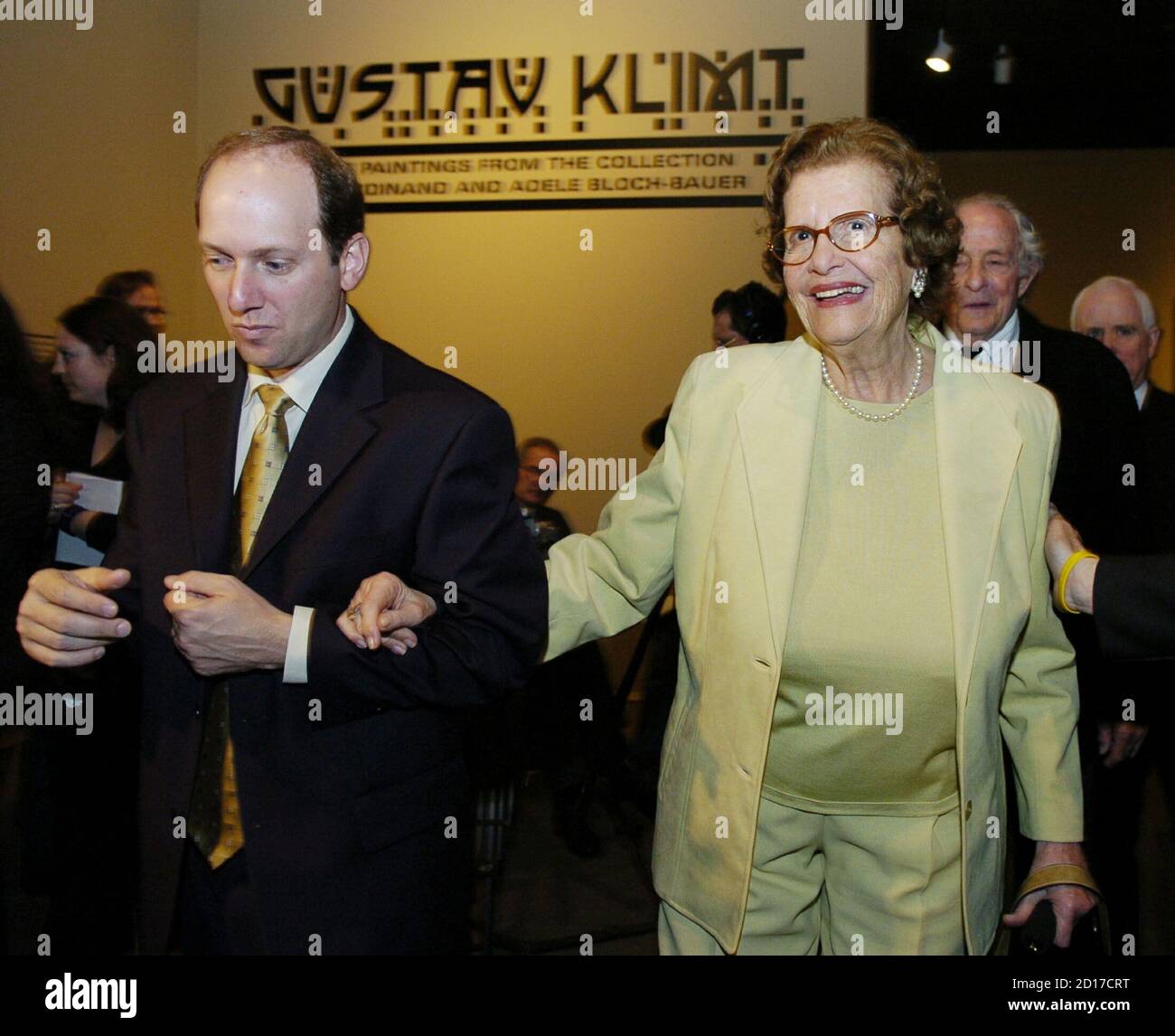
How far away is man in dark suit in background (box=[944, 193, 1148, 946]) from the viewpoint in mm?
2707

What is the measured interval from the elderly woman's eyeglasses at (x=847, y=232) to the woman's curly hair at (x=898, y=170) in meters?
0.02

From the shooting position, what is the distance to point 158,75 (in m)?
5.59

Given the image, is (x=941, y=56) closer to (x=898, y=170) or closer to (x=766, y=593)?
(x=898, y=170)

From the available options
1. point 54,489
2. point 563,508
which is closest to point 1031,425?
point 54,489

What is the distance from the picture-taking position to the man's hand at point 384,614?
142 cm

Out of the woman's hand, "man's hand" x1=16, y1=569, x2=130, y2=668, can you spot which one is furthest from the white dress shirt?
the woman's hand

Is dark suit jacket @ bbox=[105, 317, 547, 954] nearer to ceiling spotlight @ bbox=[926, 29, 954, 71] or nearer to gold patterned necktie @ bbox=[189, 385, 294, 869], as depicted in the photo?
gold patterned necktie @ bbox=[189, 385, 294, 869]

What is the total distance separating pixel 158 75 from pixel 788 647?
5199 millimetres

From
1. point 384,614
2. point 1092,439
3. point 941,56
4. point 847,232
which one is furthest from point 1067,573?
point 941,56

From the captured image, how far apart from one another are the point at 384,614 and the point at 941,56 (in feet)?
22.6

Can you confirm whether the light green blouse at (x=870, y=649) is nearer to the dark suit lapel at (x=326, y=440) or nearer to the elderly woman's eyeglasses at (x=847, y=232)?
the elderly woman's eyeglasses at (x=847, y=232)

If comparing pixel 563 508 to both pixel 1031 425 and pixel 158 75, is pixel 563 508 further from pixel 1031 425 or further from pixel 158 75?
pixel 1031 425

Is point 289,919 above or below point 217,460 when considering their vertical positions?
below

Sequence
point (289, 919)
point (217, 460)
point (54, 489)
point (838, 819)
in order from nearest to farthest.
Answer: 1. point (289, 919)
2. point (217, 460)
3. point (838, 819)
4. point (54, 489)
